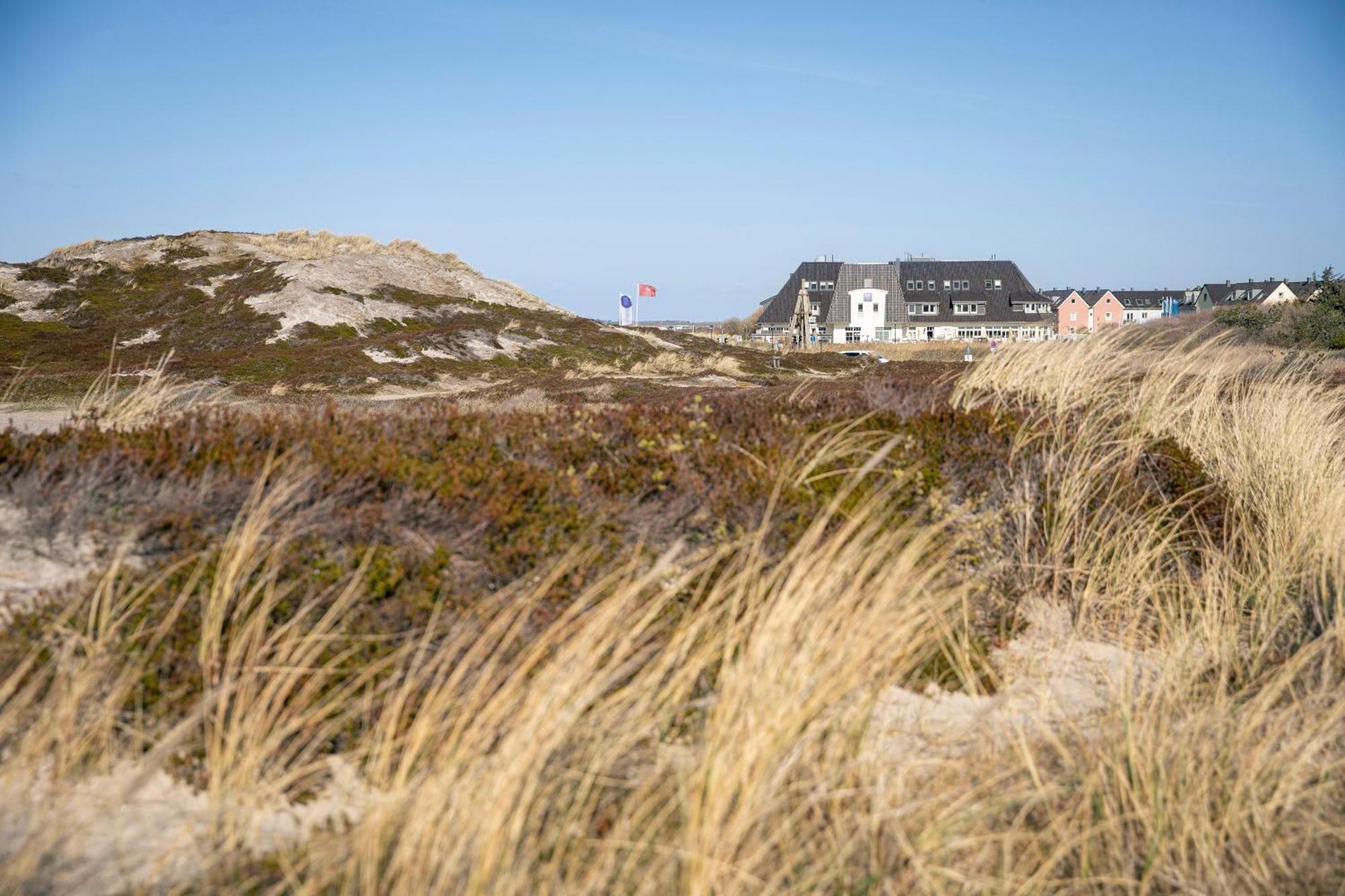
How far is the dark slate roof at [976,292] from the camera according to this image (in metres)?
79.1

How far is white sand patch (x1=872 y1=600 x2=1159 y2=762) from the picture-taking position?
4180 millimetres

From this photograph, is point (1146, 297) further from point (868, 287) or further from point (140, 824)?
point (140, 824)

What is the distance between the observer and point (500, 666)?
12.4 feet

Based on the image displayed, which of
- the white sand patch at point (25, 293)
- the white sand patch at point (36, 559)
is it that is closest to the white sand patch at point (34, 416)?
the white sand patch at point (36, 559)

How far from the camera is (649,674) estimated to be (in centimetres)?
364

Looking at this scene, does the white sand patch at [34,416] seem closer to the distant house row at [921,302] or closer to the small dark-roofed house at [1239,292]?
the distant house row at [921,302]

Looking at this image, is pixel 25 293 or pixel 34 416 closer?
pixel 34 416

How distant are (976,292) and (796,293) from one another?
48.5ft

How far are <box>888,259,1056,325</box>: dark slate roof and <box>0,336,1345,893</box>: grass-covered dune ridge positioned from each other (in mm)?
75767

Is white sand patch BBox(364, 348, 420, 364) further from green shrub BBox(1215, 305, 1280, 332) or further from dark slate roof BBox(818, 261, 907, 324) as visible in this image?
dark slate roof BBox(818, 261, 907, 324)

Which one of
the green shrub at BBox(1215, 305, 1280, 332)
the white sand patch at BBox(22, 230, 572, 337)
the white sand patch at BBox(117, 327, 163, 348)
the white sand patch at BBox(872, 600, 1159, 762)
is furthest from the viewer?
the white sand patch at BBox(22, 230, 572, 337)

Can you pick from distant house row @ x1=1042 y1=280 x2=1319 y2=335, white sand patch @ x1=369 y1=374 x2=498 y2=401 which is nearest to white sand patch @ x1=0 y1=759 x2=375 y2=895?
white sand patch @ x1=369 y1=374 x2=498 y2=401

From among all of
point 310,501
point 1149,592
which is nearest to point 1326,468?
point 1149,592

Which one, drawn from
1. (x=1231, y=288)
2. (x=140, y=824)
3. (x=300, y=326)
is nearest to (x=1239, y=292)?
(x=1231, y=288)
